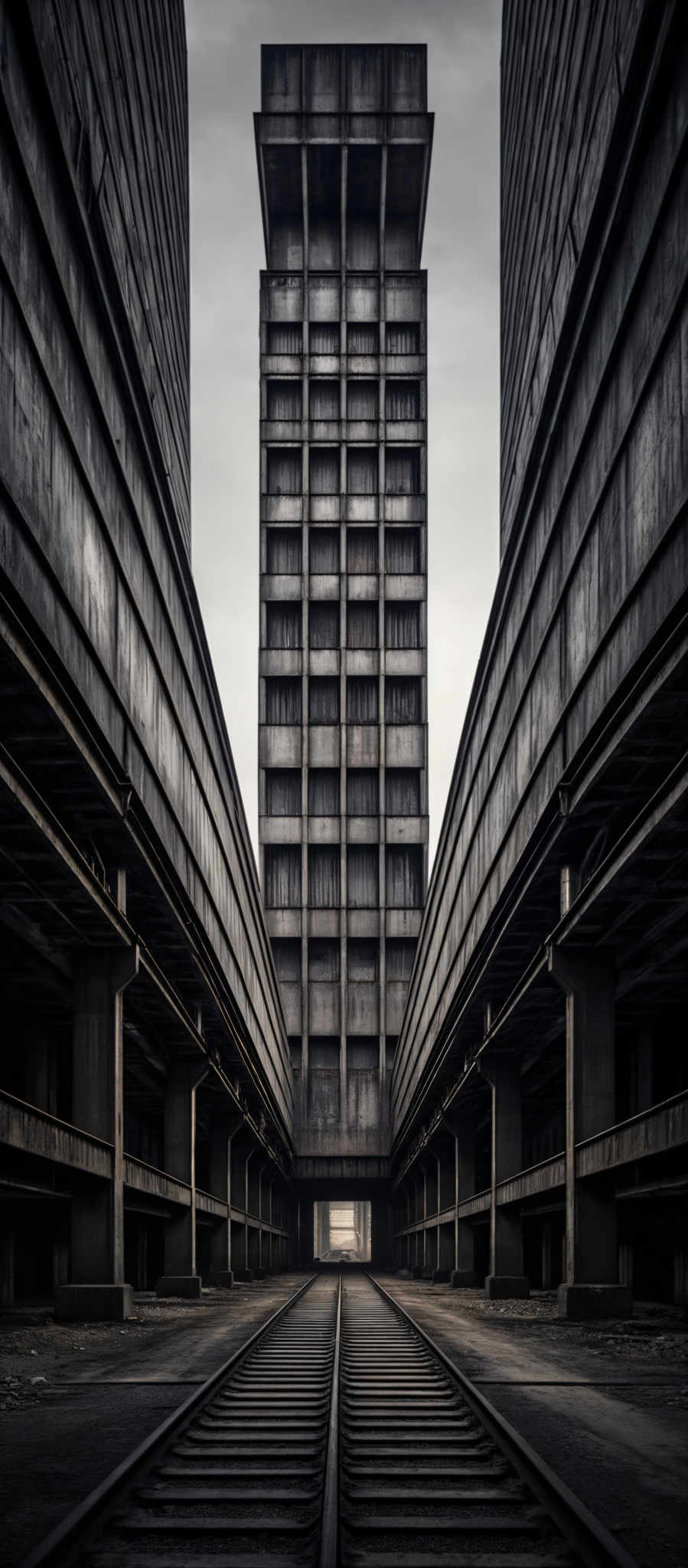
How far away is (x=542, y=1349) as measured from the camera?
14594 millimetres

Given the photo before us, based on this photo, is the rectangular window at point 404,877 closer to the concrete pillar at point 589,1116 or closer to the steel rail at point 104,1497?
the concrete pillar at point 589,1116

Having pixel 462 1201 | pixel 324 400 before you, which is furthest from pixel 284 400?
pixel 462 1201

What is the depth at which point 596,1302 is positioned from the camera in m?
17.9

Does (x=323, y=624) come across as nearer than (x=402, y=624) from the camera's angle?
Yes

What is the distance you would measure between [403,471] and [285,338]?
865 cm

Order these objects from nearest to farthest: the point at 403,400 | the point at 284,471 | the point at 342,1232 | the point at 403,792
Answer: the point at 403,792, the point at 284,471, the point at 403,400, the point at 342,1232

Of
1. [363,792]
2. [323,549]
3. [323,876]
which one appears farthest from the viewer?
[323,549]

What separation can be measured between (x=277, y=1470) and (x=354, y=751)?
5499 cm

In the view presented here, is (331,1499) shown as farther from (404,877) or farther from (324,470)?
(324,470)

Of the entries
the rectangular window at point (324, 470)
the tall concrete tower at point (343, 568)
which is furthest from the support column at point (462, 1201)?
the rectangular window at point (324, 470)

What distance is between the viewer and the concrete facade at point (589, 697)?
506 inches

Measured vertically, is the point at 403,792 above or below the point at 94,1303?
above

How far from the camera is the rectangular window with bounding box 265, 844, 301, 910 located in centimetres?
6012

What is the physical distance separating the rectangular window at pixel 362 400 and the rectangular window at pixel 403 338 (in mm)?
2171
